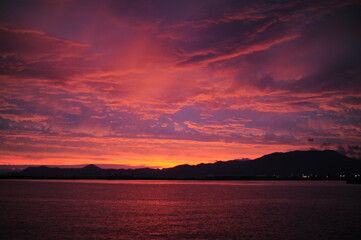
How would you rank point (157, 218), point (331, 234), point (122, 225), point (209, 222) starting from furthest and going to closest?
point (157, 218) → point (209, 222) → point (122, 225) → point (331, 234)

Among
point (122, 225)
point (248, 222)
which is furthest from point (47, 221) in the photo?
point (248, 222)

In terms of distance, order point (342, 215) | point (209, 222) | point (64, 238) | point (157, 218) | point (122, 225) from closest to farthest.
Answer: point (64, 238)
point (122, 225)
point (209, 222)
point (157, 218)
point (342, 215)

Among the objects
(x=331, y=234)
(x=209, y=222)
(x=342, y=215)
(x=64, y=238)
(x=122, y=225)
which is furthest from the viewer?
(x=342, y=215)

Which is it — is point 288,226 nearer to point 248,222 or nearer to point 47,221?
point 248,222

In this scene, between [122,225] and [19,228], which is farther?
[122,225]

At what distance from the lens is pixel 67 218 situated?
6894cm

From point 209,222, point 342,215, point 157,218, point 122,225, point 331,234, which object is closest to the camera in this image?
point 331,234

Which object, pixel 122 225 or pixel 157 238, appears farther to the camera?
pixel 122 225

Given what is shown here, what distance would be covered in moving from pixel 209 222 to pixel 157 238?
17846mm

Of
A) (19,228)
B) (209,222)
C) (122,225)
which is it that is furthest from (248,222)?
(19,228)

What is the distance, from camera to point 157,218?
71.2 metres

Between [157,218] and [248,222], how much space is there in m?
17.1

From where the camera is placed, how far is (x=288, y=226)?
201 feet

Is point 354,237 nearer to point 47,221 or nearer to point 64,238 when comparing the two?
point 64,238
